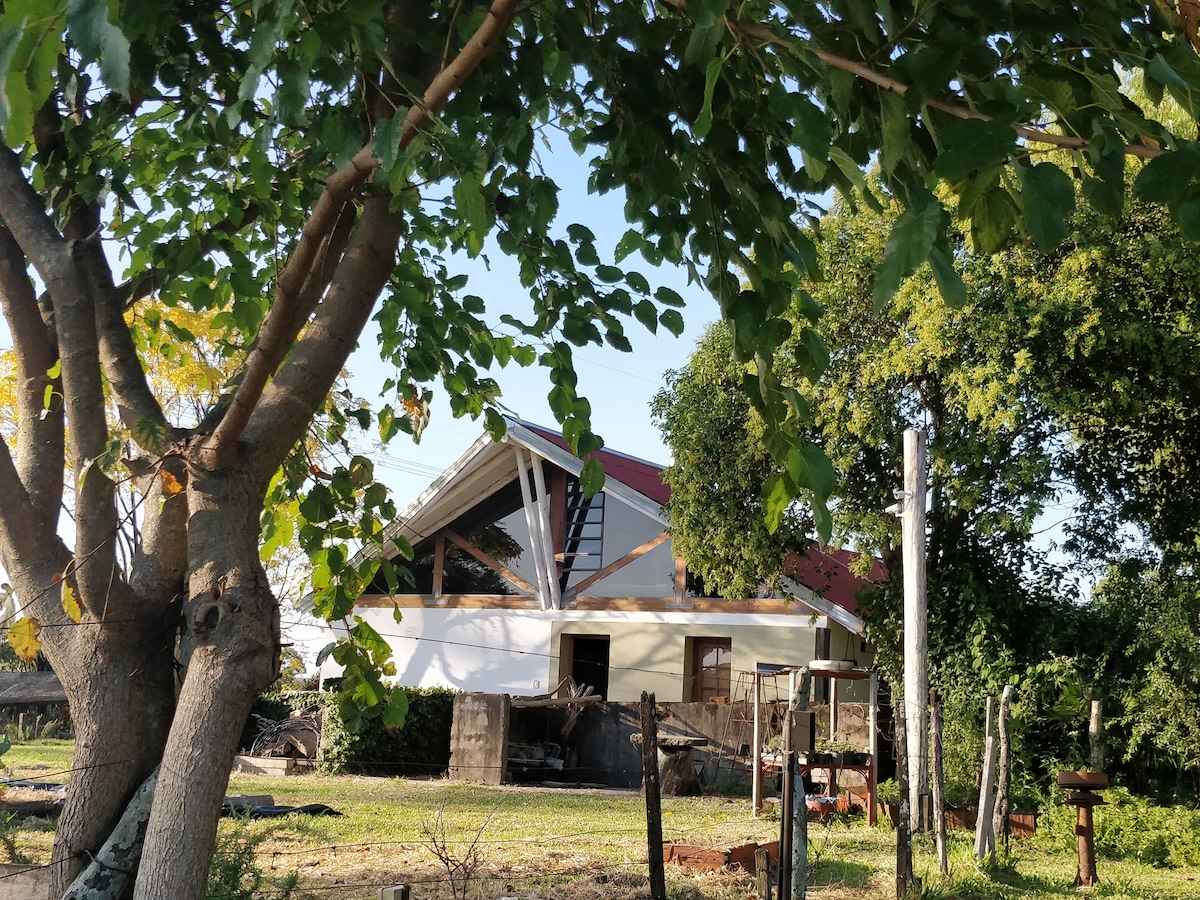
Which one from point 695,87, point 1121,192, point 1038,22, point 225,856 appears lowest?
point 225,856

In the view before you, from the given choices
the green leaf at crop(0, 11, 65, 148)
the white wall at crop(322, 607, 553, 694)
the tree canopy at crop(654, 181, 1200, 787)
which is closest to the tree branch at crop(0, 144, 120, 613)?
the green leaf at crop(0, 11, 65, 148)

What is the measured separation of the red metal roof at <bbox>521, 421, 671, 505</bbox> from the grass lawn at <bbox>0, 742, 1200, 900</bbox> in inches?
232

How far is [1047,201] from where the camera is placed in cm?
146

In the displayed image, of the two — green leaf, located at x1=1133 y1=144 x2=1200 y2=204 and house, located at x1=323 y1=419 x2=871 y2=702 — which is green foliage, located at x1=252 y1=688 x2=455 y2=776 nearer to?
house, located at x1=323 y1=419 x2=871 y2=702

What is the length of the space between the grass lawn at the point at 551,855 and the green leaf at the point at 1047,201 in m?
4.45

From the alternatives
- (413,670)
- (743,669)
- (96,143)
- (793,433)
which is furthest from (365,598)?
(793,433)

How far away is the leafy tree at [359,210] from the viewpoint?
169cm

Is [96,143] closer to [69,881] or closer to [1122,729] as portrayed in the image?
[69,881]

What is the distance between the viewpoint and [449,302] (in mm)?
4566

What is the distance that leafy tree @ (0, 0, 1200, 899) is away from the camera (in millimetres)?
1693

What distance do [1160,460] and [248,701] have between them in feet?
37.5

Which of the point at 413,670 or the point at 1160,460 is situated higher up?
the point at 1160,460

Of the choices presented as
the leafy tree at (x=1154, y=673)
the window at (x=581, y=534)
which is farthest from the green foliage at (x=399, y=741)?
the leafy tree at (x=1154, y=673)

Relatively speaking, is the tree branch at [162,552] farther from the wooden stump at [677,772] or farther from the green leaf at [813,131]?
the wooden stump at [677,772]
